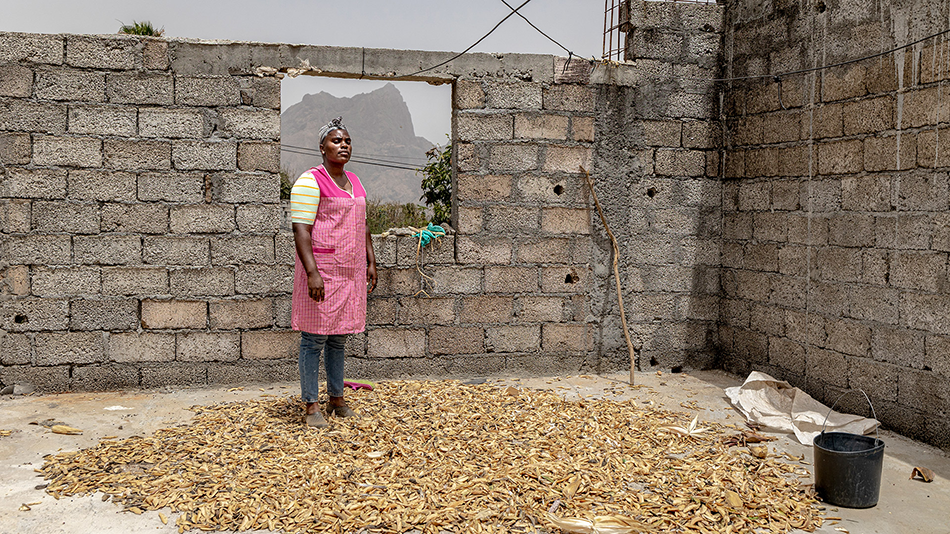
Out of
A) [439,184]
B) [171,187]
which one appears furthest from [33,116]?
[439,184]

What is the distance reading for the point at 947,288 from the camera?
4.07 m

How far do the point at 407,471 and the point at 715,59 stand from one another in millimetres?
4449

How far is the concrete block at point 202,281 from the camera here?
5.08 metres

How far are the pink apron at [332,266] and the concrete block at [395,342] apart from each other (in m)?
1.21

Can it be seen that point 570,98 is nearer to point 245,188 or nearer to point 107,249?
point 245,188

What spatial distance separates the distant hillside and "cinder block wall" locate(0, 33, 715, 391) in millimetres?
52089

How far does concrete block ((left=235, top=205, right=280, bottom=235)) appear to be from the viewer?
16.9ft

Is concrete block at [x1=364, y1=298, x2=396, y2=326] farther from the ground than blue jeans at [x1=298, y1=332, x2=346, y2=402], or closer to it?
Result: farther from the ground

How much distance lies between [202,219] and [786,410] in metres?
4.50

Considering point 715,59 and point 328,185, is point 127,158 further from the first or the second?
point 715,59

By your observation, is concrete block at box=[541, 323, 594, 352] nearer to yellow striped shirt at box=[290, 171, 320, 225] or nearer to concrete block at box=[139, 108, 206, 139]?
yellow striped shirt at box=[290, 171, 320, 225]

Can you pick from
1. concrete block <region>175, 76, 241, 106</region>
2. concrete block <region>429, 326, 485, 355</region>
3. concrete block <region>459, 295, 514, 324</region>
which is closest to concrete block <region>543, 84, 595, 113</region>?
concrete block <region>459, 295, 514, 324</region>

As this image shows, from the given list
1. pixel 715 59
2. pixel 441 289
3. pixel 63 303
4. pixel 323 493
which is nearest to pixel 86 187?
pixel 63 303

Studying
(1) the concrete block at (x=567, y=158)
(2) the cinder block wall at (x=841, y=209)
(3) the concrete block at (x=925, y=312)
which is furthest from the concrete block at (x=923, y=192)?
(1) the concrete block at (x=567, y=158)
